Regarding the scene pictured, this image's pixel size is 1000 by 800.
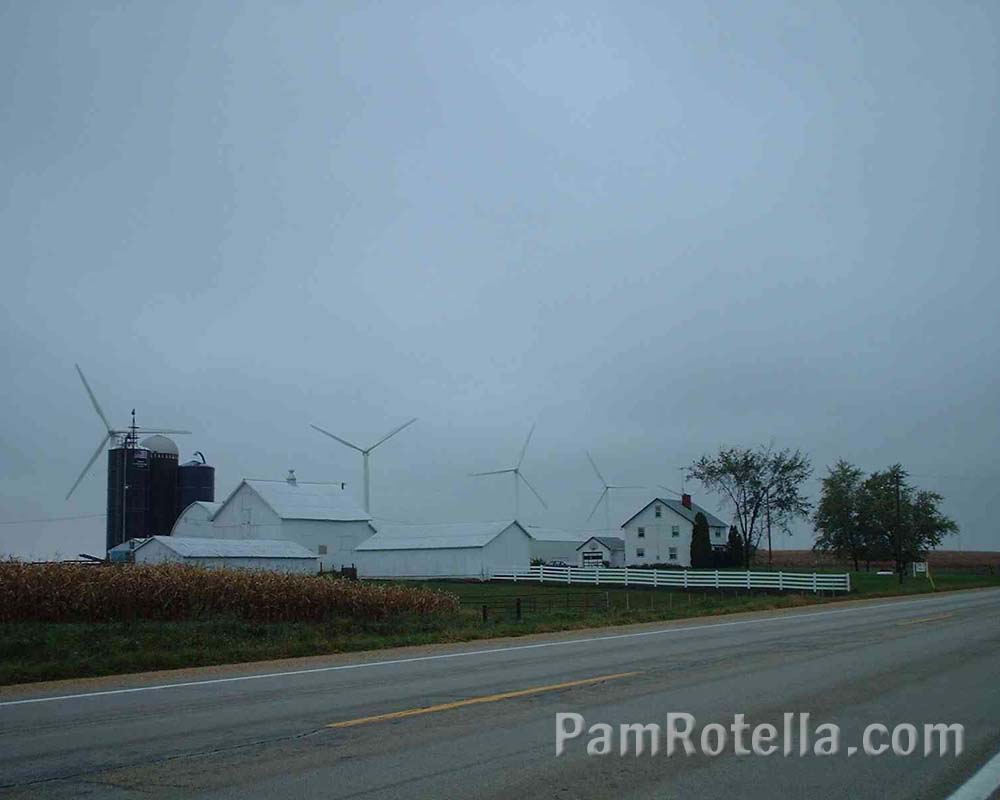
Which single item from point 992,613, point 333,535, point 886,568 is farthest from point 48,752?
point 886,568

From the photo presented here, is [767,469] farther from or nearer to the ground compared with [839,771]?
farther from the ground

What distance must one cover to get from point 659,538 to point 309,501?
3224 cm

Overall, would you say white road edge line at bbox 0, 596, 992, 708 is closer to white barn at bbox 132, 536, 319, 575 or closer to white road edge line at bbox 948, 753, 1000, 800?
white road edge line at bbox 948, 753, 1000, 800

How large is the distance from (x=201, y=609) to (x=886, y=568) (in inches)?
4010

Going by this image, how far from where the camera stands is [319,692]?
13875mm

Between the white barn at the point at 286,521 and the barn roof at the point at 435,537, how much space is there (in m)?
1.95

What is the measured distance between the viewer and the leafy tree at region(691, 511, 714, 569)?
281ft

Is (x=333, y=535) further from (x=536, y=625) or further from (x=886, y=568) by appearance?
(x=886, y=568)

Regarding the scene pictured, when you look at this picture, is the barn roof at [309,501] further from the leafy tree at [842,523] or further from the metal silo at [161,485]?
the leafy tree at [842,523]

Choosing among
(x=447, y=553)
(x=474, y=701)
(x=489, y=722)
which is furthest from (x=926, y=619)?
(x=447, y=553)

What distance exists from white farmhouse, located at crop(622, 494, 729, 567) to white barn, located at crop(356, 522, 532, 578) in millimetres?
15320

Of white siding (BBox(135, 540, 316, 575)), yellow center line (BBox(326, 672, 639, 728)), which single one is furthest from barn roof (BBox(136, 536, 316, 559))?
yellow center line (BBox(326, 672, 639, 728))

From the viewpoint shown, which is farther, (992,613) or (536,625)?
(992,613)

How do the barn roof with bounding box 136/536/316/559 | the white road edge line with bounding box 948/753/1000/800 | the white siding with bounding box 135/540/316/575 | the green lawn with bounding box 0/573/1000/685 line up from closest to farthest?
1. the white road edge line with bounding box 948/753/1000/800
2. the green lawn with bounding box 0/573/1000/685
3. the white siding with bounding box 135/540/316/575
4. the barn roof with bounding box 136/536/316/559
